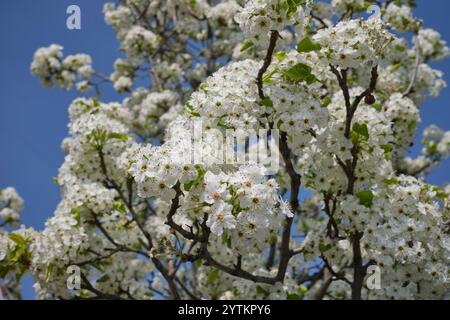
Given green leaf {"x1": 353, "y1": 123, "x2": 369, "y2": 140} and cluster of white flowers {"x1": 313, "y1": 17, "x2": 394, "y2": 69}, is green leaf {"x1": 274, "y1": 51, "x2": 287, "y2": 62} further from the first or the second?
green leaf {"x1": 353, "y1": 123, "x2": 369, "y2": 140}

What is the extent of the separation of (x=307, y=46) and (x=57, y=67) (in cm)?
891

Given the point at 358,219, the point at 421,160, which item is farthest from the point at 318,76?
the point at 421,160

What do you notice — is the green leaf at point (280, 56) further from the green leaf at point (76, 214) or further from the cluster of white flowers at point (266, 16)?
the green leaf at point (76, 214)

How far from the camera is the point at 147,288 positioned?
823 cm

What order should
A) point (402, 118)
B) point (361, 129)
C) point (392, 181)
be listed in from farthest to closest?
point (402, 118), point (392, 181), point (361, 129)

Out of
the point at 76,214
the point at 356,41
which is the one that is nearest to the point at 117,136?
the point at 76,214

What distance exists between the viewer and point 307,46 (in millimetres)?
5047

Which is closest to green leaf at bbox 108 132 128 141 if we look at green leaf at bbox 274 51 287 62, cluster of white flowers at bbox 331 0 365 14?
green leaf at bbox 274 51 287 62

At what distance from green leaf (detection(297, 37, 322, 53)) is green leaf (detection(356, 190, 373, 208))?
193 cm

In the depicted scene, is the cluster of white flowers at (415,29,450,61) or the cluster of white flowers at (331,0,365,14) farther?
the cluster of white flowers at (415,29,450,61)

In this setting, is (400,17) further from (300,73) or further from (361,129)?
(300,73)

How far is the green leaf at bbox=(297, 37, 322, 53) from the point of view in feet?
16.5

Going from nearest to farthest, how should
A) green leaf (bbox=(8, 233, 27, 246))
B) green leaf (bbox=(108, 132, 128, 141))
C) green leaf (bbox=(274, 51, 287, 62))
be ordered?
green leaf (bbox=(274, 51, 287, 62))
green leaf (bbox=(8, 233, 27, 246))
green leaf (bbox=(108, 132, 128, 141))

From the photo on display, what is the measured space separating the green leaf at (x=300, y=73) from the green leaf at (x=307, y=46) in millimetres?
166
